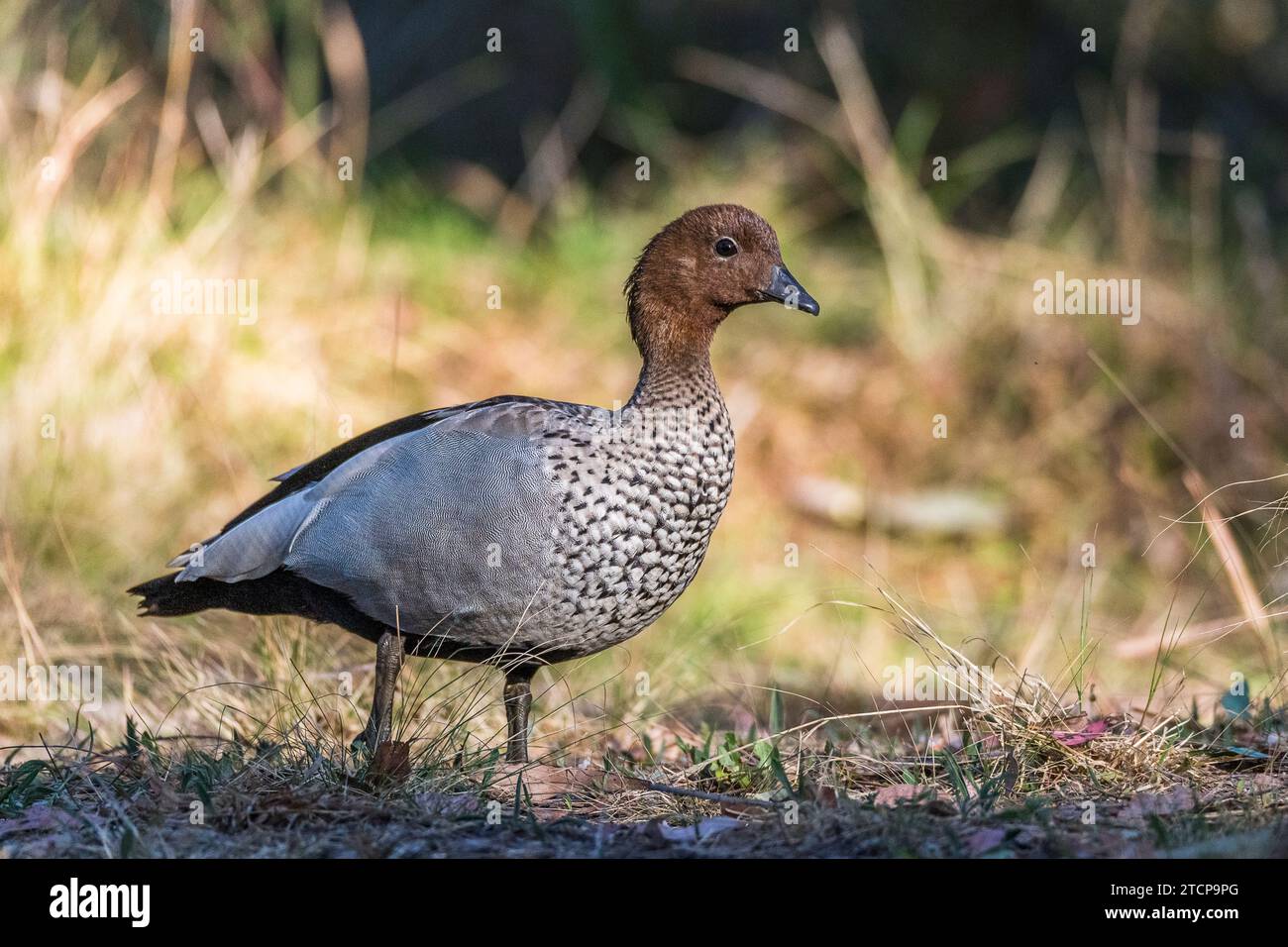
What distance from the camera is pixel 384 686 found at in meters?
3.57

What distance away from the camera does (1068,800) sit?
3232 millimetres

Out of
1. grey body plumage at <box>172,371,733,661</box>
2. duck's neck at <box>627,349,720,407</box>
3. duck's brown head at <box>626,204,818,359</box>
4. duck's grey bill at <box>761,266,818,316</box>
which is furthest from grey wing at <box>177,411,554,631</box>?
duck's grey bill at <box>761,266,818,316</box>

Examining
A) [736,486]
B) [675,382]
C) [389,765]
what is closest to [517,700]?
[389,765]

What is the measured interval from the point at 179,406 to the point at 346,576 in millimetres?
2900

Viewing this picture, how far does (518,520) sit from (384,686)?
20.2 inches

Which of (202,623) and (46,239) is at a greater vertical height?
(46,239)

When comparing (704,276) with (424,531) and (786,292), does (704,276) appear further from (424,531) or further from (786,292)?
(424,531)

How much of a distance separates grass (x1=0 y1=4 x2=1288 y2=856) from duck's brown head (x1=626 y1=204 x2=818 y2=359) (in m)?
0.65

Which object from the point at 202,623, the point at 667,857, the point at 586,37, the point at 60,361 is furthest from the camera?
the point at 586,37

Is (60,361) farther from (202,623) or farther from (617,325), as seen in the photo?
(617,325)

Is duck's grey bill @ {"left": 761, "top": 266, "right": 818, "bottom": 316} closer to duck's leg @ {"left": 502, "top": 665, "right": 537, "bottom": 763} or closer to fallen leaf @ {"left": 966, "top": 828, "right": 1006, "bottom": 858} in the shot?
duck's leg @ {"left": 502, "top": 665, "right": 537, "bottom": 763}

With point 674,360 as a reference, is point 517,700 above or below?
below

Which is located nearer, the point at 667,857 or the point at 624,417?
the point at 667,857

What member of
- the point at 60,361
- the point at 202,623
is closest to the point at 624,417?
the point at 202,623
